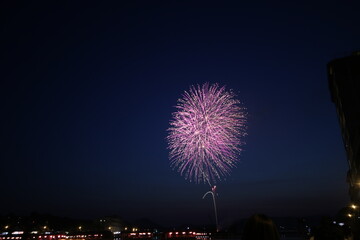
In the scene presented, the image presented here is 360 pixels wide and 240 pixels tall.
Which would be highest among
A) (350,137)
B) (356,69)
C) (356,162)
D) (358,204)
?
(356,69)

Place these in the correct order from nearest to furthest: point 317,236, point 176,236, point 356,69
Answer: point 317,236 → point 356,69 → point 176,236

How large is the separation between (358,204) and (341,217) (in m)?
37.5

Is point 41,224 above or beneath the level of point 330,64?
beneath

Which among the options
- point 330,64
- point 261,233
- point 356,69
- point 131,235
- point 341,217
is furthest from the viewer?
point 131,235

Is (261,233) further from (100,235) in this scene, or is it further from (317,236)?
(100,235)

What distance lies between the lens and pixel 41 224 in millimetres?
153375

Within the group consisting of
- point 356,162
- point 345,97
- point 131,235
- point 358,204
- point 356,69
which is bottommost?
point 131,235

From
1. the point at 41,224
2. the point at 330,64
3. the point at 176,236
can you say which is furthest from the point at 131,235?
the point at 330,64

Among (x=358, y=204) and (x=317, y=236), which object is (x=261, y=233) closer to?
(x=317, y=236)

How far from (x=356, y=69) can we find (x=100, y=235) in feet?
277

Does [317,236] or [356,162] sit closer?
[317,236]

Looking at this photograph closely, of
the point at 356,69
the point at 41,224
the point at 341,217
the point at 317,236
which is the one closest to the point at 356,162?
the point at 356,69

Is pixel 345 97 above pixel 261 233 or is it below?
above

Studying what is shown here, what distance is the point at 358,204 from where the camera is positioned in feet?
182
